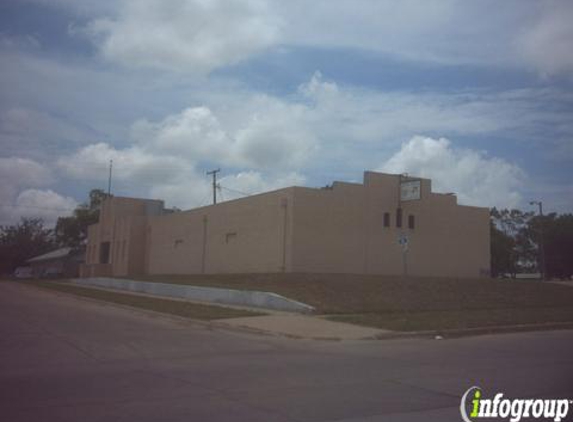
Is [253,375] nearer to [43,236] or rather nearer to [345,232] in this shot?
[345,232]

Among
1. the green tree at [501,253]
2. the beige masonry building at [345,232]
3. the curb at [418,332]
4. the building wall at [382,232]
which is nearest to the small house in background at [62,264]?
the beige masonry building at [345,232]

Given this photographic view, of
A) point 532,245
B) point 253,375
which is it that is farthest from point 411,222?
point 532,245

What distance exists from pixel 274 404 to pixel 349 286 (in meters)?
21.1

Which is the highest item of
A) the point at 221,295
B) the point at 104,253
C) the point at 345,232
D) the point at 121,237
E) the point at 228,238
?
the point at 121,237

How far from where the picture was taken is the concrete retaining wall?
81.6 feet

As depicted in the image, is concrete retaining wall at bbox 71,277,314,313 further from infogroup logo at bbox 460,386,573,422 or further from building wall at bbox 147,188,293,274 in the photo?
infogroup logo at bbox 460,386,573,422

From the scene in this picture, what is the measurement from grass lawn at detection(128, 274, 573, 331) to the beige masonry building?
2901 millimetres

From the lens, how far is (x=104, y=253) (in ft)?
215

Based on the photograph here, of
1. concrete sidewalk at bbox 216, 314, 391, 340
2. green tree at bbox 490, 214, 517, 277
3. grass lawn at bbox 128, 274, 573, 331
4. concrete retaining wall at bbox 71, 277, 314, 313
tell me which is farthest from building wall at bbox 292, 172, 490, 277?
green tree at bbox 490, 214, 517, 277

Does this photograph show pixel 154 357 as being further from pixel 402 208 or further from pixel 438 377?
pixel 402 208

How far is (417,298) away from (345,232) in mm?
9095

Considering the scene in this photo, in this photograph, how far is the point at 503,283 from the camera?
36500 mm

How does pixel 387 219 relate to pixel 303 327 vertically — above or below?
above

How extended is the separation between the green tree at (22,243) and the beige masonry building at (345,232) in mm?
67708
